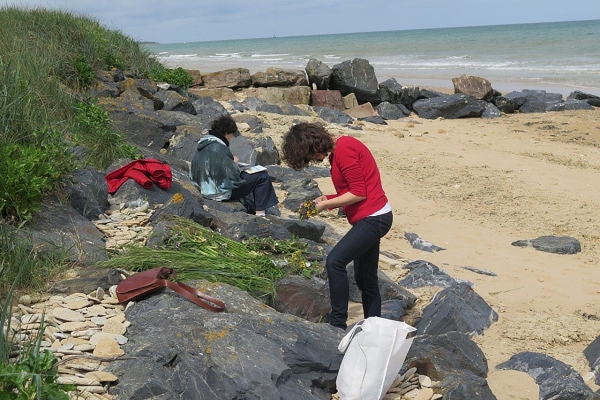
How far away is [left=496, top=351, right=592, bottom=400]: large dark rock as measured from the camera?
455 centimetres

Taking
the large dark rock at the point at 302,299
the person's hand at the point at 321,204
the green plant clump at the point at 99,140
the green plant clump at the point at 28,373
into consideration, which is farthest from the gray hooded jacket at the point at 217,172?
the green plant clump at the point at 28,373

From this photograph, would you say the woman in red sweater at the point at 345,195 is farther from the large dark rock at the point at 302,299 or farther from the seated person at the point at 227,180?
the seated person at the point at 227,180

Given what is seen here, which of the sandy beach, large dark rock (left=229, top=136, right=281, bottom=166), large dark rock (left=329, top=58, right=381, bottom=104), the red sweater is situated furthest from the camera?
large dark rock (left=329, top=58, right=381, bottom=104)

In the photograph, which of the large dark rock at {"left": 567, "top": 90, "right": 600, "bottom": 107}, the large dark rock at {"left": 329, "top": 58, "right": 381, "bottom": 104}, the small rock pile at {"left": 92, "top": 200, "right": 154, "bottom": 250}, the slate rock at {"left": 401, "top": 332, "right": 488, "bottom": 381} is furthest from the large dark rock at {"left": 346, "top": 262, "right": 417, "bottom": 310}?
the large dark rock at {"left": 567, "top": 90, "right": 600, "bottom": 107}

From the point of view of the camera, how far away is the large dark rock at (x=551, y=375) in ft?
14.9

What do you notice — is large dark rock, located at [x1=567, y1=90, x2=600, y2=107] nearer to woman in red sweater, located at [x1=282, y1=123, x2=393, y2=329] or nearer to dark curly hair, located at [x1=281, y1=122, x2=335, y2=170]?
woman in red sweater, located at [x1=282, y1=123, x2=393, y2=329]

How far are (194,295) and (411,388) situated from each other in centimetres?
145

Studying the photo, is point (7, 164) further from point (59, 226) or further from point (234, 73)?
point (234, 73)

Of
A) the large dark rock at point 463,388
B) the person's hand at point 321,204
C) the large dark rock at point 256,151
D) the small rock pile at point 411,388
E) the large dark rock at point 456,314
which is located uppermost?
the person's hand at point 321,204

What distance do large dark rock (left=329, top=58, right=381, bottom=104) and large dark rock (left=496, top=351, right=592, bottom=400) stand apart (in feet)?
50.8

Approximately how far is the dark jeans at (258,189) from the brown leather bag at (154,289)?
339 cm

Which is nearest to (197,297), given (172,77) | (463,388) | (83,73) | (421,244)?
(463,388)

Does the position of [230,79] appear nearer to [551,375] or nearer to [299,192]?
[299,192]

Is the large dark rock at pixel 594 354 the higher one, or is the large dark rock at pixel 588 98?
the large dark rock at pixel 588 98
